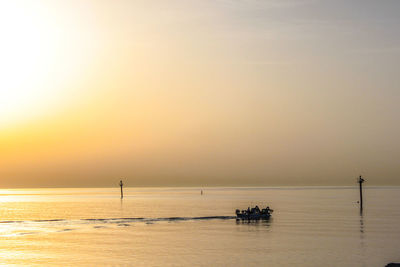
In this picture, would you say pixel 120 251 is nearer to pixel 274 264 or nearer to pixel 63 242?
pixel 63 242

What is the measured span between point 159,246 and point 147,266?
15729mm

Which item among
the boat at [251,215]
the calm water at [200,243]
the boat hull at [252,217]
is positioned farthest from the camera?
the boat at [251,215]

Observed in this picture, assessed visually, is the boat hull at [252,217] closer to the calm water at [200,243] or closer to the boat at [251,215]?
the boat at [251,215]

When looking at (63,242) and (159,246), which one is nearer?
(159,246)

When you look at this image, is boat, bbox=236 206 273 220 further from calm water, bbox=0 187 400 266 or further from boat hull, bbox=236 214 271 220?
calm water, bbox=0 187 400 266

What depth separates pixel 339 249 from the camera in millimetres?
71000

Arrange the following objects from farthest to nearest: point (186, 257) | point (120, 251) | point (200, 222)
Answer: point (200, 222) → point (120, 251) → point (186, 257)

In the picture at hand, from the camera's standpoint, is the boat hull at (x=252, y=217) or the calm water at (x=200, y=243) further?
the boat hull at (x=252, y=217)

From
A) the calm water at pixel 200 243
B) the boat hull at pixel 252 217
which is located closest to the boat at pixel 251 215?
the boat hull at pixel 252 217

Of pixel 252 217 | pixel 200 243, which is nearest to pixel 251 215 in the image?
pixel 252 217

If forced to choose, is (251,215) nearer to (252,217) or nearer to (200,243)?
(252,217)

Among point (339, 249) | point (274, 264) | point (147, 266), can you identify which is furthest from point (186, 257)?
point (339, 249)

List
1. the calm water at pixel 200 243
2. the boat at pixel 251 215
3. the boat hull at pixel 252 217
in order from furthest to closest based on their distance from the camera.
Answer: the boat at pixel 251 215
the boat hull at pixel 252 217
the calm water at pixel 200 243

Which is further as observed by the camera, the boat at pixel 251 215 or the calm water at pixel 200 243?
the boat at pixel 251 215
